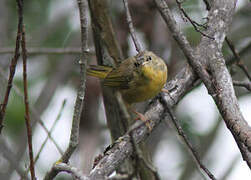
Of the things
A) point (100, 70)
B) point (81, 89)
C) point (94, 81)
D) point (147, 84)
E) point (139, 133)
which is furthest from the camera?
point (94, 81)

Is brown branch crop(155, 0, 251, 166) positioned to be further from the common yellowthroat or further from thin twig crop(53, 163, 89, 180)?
thin twig crop(53, 163, 89, 180)

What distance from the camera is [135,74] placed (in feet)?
14.5

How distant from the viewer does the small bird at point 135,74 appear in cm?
411

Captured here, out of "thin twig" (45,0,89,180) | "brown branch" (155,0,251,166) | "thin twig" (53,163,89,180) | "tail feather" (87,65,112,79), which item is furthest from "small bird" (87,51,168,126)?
"thin twig" (53,163,89,180)

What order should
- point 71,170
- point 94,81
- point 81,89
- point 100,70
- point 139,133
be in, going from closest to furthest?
point 71,170
point 81,89
point 139,133
point 100,70
point 94,81

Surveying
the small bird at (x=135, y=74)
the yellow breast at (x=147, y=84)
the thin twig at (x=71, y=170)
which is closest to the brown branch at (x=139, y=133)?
the thin twig at (x=71, y=170)

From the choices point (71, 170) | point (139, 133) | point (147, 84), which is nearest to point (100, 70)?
point (147, 84)

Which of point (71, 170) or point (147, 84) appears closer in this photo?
point (71, 170)

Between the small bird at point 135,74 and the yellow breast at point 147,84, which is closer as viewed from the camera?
the yellow breast at point 147,84

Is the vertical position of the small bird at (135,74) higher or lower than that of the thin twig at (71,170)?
lower

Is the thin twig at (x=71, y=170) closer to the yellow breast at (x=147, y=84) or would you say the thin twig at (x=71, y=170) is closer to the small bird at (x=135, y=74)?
the yellow breast at (x=147, y=84)

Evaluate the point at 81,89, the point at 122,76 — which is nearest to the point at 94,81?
the point at 122,76

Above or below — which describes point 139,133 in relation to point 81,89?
below

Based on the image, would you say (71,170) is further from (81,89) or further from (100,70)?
(100,70)
